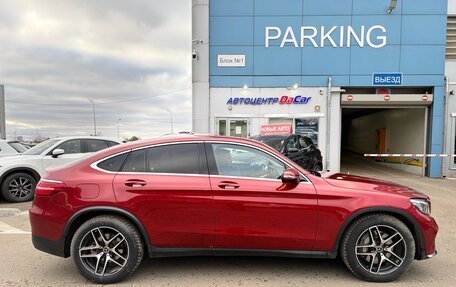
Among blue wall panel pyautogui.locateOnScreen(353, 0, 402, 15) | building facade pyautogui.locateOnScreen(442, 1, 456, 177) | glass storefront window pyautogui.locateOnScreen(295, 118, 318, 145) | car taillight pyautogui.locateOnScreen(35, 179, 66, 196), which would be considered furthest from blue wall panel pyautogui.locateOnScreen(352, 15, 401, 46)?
car taillight pyautogui.locateOnScreen(35, 179, 66, 196)

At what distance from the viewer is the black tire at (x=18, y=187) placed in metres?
7.72

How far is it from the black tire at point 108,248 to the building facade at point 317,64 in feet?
32.9

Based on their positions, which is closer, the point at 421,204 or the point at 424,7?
the point at 421,204

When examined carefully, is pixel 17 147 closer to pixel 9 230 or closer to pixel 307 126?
pixel 9 230

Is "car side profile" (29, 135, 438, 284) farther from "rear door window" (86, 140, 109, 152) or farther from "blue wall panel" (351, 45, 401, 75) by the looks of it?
"blue wall panel" (351, 45, 401, 75)

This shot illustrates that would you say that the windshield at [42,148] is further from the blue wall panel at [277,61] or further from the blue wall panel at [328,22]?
the blue wall panel at [328,22]

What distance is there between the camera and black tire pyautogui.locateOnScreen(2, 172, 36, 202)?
772cm

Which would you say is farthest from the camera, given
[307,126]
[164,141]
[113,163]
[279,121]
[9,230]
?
[279,121]

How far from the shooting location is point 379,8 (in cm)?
1331

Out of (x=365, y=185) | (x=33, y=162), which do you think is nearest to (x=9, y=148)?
(x=33, y=162)

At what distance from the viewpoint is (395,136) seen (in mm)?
17000

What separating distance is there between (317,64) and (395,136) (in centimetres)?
673

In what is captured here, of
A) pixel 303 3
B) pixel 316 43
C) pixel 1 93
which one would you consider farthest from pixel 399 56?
Result: pixel 1 93

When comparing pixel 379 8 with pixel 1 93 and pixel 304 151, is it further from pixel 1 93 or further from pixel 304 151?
A: pixel 1 93
